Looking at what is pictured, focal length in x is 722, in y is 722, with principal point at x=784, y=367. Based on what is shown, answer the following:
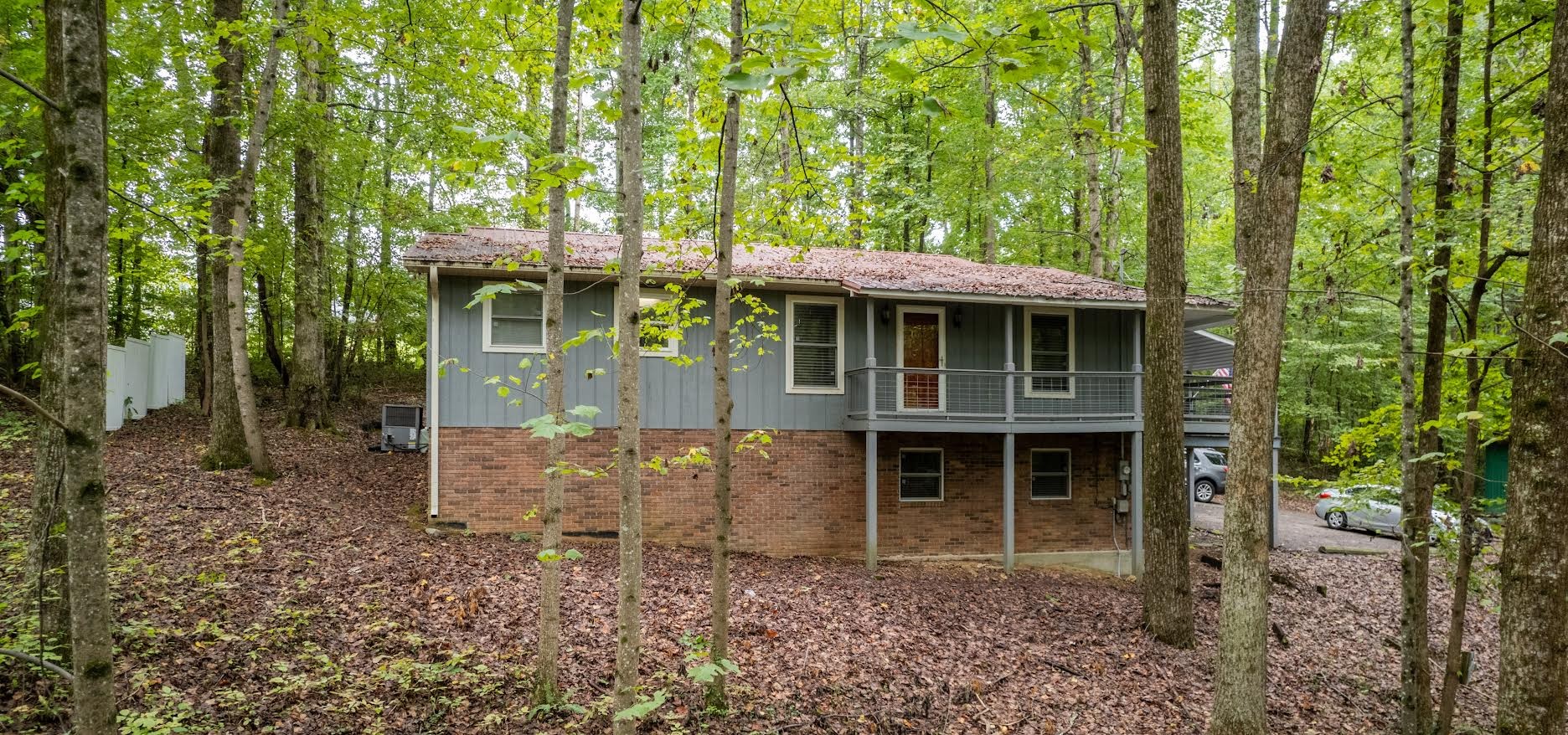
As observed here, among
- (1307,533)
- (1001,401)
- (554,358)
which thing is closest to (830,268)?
(1001,401)

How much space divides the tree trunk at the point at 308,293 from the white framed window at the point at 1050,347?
12610mm

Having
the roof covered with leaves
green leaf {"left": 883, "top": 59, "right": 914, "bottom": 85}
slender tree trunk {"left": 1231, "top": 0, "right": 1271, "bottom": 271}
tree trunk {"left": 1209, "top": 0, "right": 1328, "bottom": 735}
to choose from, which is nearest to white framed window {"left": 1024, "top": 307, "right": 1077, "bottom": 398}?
the roof covered with leaves

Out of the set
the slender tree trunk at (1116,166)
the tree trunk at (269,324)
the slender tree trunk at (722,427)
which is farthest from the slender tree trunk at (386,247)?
the slender tree trunk at (1116,166)

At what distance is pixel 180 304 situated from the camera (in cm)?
1770

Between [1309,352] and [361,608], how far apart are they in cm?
2322

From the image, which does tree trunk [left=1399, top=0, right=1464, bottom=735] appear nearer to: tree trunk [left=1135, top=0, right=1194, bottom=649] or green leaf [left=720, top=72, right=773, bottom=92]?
tree trunk [left=1135, top=0, right=1194, bottom=649]

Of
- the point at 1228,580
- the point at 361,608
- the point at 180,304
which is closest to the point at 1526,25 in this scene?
the point at 1228,580

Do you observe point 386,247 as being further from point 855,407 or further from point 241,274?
point 855,407

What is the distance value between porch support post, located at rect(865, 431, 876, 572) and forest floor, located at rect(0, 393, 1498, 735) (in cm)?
38

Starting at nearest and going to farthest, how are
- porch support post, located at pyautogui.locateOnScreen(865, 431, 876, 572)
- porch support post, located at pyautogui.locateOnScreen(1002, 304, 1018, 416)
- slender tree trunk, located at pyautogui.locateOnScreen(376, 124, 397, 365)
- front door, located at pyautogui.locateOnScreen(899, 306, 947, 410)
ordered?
1. porch support post, located at pyautogui.locateOnScreen(865, 431, 876, 572)
2. porch support post, located at pyautogui.locateOnScreen(1002, 304, 1018, 416)
3. front door, located at pyautogui.locateOnScreen(899, 306, 947, 410)
4. slender tree trunk, located at pyautogui.locateOnScreen(376, 124, 397, 365)

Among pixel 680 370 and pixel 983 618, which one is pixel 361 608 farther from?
pixel 983 618

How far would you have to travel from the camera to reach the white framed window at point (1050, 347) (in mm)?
12078

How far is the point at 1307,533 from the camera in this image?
16.2 m

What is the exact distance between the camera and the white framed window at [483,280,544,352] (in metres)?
9.99
